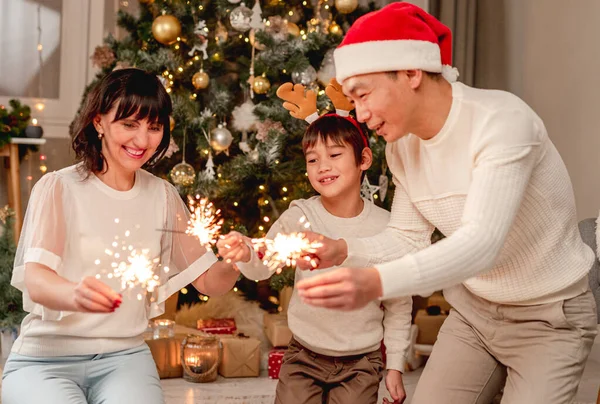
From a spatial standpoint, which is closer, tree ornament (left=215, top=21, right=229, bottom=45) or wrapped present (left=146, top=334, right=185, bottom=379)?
wrapped present (left=146, top=334, right=185, bottom=379)

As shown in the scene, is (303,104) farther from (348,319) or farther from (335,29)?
(335,29)

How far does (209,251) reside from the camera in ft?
6.71

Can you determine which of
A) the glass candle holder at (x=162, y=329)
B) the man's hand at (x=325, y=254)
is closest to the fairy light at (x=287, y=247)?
the man's hand at (x=325, y=254)

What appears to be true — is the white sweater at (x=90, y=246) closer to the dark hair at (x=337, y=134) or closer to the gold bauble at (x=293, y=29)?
the dark hair at (x=337, y=134)

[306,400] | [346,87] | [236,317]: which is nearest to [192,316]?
[236,317]

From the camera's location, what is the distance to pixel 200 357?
317 centimetres

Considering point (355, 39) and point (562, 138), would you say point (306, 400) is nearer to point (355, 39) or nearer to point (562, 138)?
point (355, 39)

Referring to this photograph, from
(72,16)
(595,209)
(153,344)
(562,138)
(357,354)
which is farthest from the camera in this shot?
(72,16)

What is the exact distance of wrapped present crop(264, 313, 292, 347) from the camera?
3361 mm

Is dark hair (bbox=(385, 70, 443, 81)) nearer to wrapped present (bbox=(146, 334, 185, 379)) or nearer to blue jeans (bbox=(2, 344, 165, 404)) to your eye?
blue jeans (bbox=(2, 344, 165, 404))

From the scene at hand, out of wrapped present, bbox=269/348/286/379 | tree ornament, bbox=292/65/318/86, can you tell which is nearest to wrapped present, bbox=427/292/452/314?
wrapped present, bbox=269/348/286/379

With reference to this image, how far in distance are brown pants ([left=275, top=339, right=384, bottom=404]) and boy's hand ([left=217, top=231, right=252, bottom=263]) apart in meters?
0.51

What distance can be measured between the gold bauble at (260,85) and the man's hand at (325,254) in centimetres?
181

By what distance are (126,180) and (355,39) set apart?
29.6 inches
